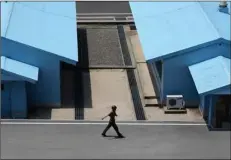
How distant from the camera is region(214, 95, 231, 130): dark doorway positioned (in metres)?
21.9

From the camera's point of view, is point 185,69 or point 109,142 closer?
point 109,142

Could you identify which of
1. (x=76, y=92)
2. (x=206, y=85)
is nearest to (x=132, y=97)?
(x=76, y=92)

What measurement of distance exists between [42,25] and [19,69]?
12.0 feet

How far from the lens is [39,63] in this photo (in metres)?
23.3

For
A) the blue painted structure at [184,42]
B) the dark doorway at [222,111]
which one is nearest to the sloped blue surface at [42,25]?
the blue painted structure at [184,42]

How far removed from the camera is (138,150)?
64.8 ft

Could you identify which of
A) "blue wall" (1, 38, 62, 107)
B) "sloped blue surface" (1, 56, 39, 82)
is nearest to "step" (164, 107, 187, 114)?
"blue wall" (1, 38, 62, 107)

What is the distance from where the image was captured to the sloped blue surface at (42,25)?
77.9ft

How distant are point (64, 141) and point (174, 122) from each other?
13.4ft

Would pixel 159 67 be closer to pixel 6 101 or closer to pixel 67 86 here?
pixel 67 86

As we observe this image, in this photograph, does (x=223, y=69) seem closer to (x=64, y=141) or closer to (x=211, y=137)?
(x=211, y=137)

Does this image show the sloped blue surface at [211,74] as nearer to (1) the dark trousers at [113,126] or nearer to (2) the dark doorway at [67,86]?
(1) the dark trousers at [113,126]

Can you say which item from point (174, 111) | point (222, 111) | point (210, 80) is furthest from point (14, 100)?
point (222, 111)

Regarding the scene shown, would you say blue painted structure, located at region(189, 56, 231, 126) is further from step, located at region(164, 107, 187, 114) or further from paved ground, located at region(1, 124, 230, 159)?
paved ground, located at region(1, 124, 230, 159)
